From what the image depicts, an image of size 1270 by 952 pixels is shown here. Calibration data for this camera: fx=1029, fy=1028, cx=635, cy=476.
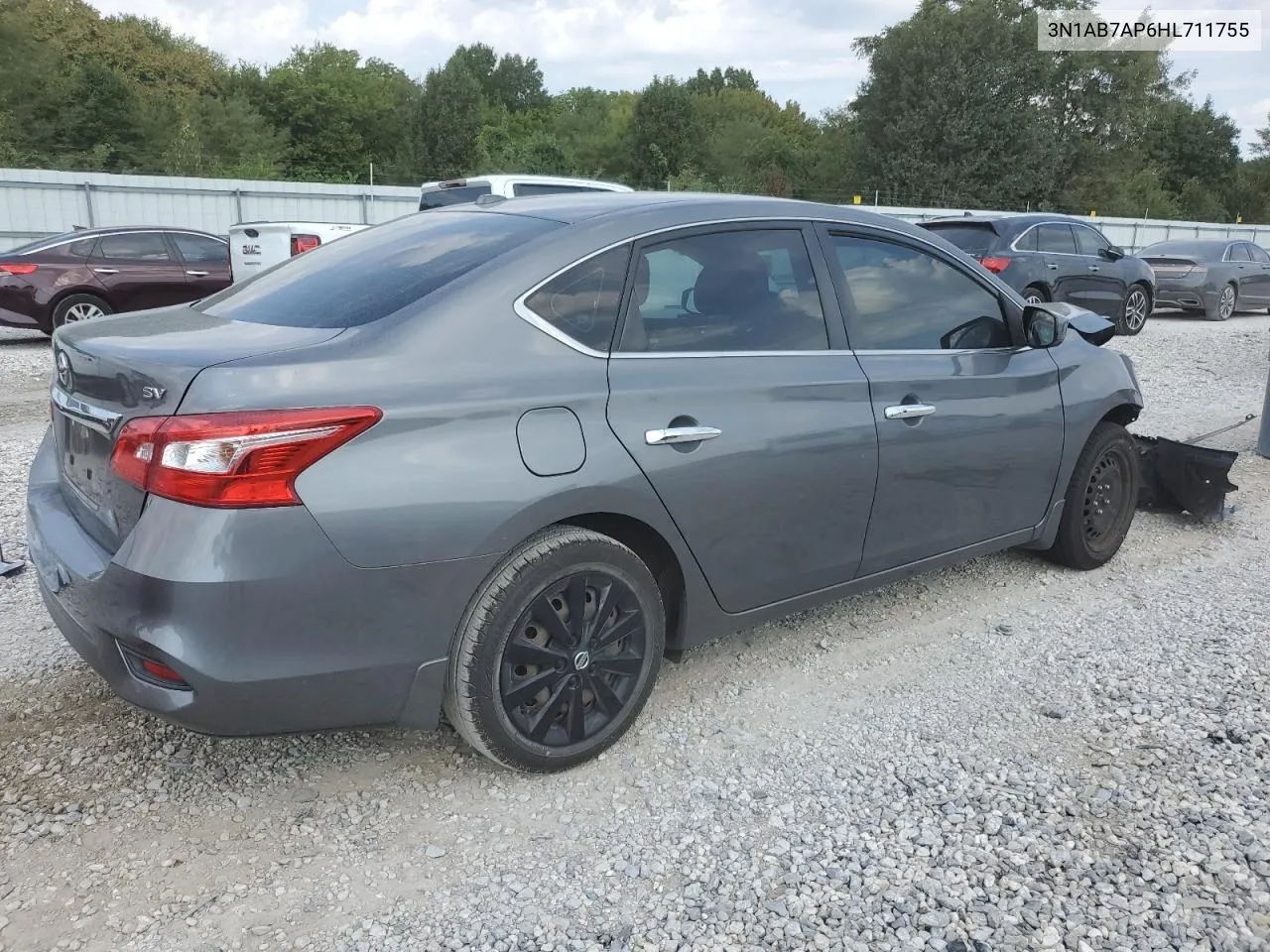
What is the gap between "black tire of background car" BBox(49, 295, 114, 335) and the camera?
1171 centimetres

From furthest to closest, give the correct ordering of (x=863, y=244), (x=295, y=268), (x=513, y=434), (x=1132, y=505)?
(x=1132, y=505) < (x=863, y=244) < (x=295, y=268) < (x=513, y=434)

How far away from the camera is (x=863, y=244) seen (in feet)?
12.2

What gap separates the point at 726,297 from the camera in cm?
332

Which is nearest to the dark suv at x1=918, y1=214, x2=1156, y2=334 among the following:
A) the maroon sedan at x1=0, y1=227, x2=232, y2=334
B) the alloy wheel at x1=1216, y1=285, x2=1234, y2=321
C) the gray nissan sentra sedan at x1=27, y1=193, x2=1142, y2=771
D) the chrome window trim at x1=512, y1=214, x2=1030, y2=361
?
the alloy wheel at x1=1216, y1=285, x2=1234, y2=321

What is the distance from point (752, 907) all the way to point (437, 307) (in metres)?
1.71

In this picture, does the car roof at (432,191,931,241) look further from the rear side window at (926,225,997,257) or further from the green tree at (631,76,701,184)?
the green tree at (631,76,701,184)

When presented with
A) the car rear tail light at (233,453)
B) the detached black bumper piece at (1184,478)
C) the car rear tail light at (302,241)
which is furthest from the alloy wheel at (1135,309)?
the car rear tail light at (233,453)

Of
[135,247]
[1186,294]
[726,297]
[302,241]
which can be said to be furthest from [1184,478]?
[1186,294]

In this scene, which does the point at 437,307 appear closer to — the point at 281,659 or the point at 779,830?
the point at 281,659

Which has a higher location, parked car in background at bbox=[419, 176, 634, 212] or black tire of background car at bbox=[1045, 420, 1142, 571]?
parked car in background at bbox=[419, 176, 634, 212]

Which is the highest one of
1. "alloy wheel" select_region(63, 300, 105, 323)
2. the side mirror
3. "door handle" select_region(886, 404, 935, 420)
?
the side mirror

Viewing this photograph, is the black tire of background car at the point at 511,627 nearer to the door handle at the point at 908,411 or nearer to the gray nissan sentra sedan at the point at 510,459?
the gray nissan sentra sedan at the point at 510,459

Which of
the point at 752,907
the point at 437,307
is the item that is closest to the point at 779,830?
the point at 752,907

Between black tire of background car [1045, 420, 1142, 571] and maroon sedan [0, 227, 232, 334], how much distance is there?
395 inches
